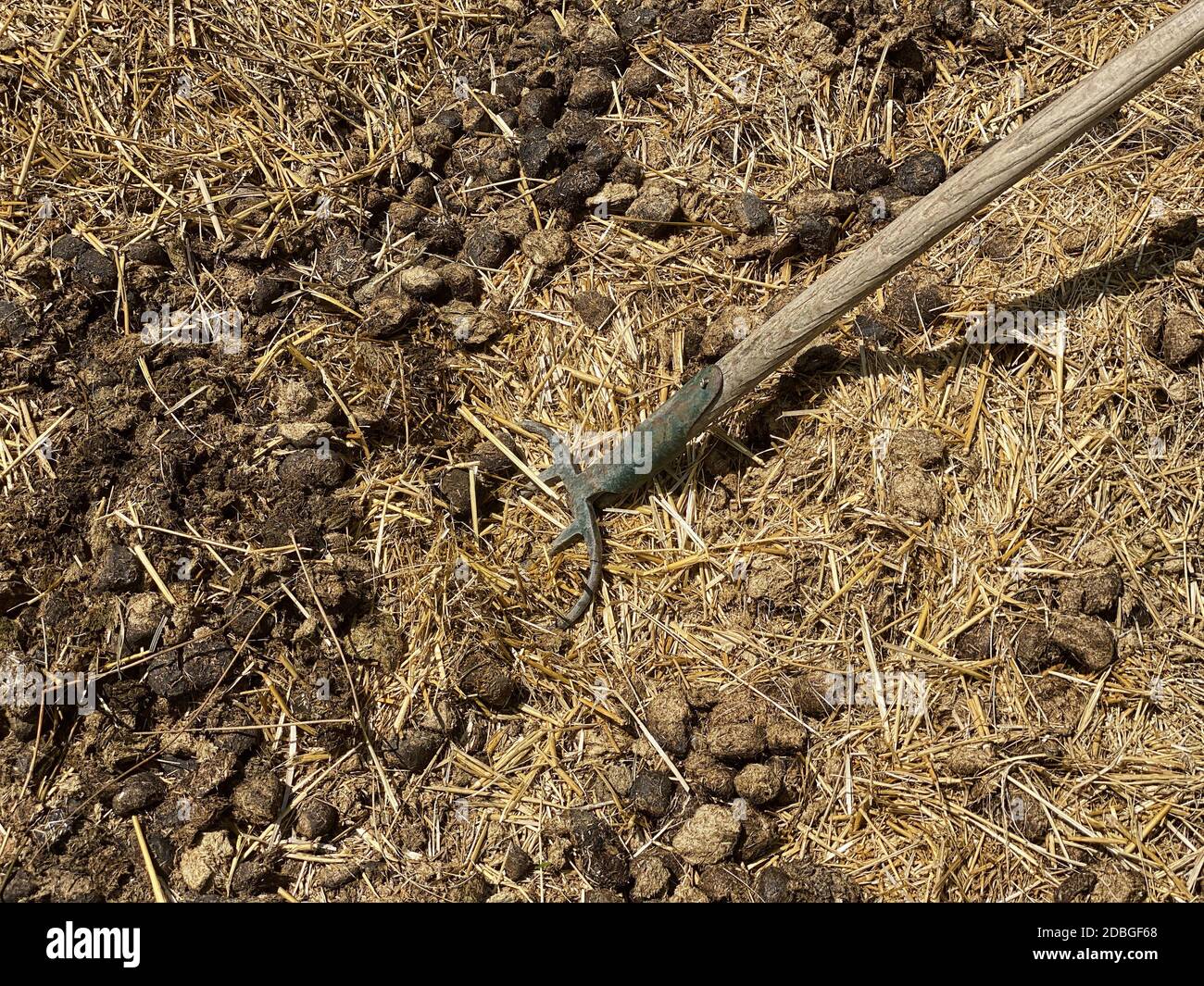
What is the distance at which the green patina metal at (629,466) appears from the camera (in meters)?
2.92

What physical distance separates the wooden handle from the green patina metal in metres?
0.06

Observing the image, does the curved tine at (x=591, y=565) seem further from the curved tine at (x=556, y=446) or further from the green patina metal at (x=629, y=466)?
the curved tine at (x=556, y=446)

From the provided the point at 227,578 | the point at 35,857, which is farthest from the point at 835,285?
the point at 35,857

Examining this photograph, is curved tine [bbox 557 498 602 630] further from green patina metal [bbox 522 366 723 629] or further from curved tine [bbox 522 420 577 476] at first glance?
curved tine [bbox 522 420 577 476]

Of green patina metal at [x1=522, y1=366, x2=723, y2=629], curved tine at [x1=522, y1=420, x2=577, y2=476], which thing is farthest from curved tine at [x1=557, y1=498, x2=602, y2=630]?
curved tine at [x1=522, y1=420, x2=577, y2=476]


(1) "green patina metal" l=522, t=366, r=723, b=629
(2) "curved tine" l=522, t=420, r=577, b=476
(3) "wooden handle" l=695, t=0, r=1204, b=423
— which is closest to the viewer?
(3) "wooden handle" l=695, t=0, r=1204, b=423

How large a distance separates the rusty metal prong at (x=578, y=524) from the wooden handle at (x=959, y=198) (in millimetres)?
436

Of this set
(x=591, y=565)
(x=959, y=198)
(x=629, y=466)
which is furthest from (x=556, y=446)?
(x=959, y=198)

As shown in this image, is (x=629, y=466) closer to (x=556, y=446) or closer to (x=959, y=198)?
(x=556, y=446)

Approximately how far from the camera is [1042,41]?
11.2 ft

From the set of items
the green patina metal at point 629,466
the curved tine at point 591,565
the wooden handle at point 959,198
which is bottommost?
the curved tine at point 591,565

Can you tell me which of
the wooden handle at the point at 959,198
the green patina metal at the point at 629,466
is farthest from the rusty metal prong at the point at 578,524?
the wooden handle at the point at 959,198

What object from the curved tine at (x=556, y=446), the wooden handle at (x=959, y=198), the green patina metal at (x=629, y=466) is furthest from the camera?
the curved tine at (x=556, y=446)

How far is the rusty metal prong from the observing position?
294 centimetres
